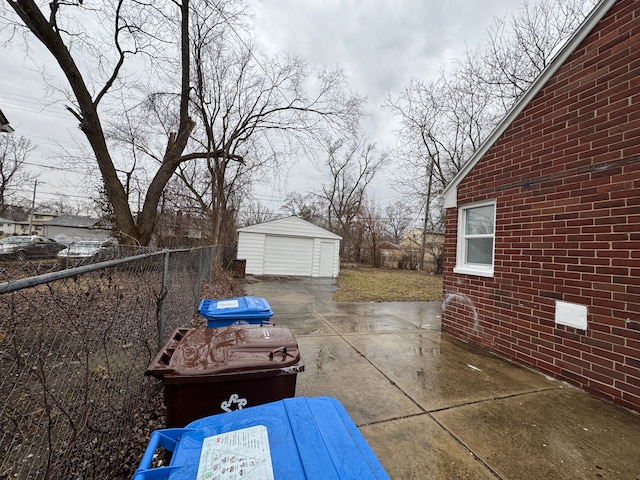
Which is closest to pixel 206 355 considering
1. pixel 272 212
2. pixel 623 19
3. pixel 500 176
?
pixel 500 176

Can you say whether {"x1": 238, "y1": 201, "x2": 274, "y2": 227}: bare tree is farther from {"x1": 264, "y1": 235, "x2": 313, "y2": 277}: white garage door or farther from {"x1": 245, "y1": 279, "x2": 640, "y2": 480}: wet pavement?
{"x1": 245, "y1": 279, "x2": 640, "y2": 480}: wet pavement

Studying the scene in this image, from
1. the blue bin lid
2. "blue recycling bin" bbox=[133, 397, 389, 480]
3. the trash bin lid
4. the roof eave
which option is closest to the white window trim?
the roof eave

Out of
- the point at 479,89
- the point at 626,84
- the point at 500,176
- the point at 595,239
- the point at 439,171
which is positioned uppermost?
the point at 479,89

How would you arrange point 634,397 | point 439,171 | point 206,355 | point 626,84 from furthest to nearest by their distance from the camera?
point 439,171, point 626,84, point 634,397, point 206,355

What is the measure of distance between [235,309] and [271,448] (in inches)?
96.1

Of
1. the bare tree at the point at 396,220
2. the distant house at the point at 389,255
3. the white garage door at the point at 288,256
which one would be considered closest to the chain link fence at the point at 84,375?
the white garage door at the point at 288,256

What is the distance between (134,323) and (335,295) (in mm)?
7293

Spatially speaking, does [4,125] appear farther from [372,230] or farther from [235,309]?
[372,230]

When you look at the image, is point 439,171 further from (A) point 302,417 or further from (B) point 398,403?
(A) point 302,417

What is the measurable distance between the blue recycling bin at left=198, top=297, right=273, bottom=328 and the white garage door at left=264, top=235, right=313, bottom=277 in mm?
11717

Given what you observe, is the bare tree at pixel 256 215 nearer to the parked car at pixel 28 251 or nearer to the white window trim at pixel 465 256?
the parked car at pixel 28 251

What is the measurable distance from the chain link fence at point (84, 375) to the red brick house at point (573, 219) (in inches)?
179

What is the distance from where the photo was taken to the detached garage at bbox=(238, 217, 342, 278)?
48.9ft

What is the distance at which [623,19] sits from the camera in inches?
121
